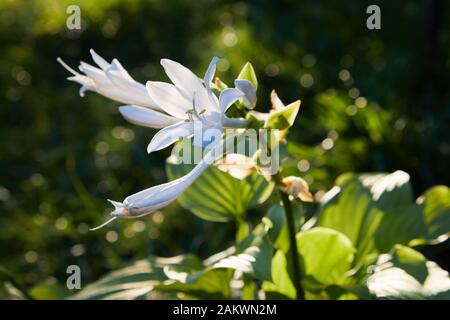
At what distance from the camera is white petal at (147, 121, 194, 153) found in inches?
37.5

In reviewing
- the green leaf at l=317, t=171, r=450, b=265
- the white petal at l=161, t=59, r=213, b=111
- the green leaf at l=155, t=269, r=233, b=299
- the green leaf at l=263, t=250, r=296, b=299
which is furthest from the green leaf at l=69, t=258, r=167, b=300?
the white petal at l=161, t=59, r=213, b=111

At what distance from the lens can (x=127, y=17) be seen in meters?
3.38

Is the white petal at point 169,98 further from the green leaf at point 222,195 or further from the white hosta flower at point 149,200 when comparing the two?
the green leaf at point 222,195

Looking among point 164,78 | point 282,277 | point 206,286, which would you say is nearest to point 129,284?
point 206,286

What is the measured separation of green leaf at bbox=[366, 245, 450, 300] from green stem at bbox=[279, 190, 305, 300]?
0.43 ft

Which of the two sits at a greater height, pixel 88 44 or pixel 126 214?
pixel 88 44

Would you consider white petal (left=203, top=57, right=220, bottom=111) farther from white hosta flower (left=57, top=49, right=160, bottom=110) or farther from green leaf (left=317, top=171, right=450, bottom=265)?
green leaf (left=317, top=171, right=450, bottom=265)

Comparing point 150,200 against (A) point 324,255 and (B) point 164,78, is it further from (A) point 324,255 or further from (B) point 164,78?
(B) point 164,78

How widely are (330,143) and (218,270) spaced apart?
791 mm

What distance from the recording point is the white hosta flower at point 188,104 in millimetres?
953

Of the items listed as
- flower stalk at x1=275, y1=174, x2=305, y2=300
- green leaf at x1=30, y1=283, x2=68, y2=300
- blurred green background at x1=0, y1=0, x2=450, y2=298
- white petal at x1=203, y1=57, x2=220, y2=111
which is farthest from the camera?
blurred green background at x1=0, y1=0, x2=450, y2=298
